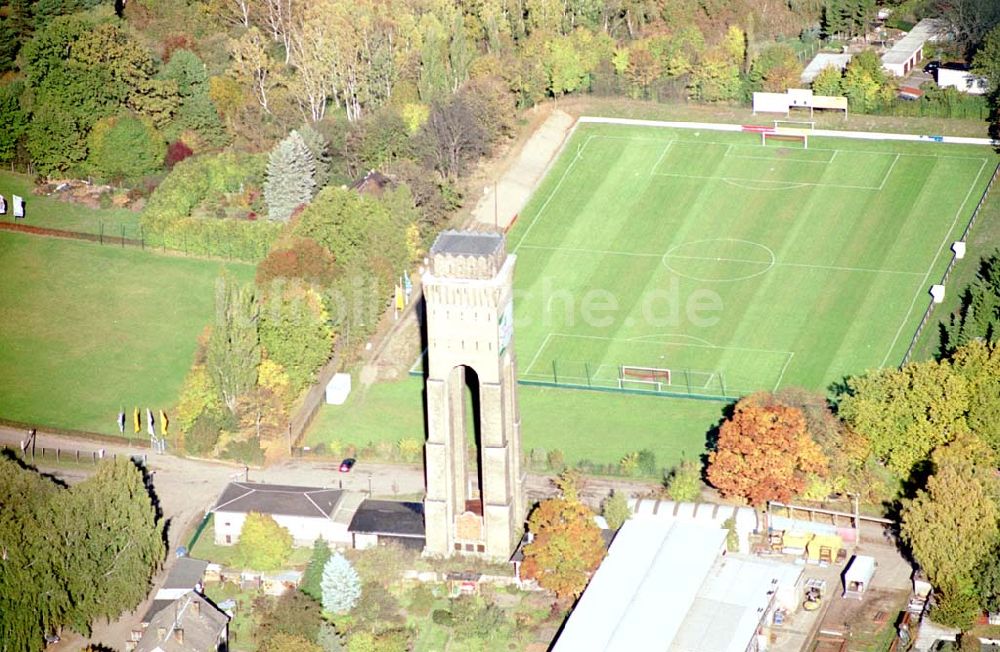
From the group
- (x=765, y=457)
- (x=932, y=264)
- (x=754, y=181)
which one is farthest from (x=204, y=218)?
(x=765, y=457)

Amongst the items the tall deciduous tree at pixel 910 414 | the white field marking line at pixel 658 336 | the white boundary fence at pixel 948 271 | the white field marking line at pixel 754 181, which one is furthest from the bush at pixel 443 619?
the white field marking line at pixel 754 181

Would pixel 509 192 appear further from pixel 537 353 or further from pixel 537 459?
pixel 537 459

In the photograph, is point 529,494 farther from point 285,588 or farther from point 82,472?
point 82,472

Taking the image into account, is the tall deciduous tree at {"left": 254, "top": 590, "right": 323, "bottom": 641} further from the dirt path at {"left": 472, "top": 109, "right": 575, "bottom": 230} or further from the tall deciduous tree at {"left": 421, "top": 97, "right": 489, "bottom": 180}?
the tall deciduous tree at {"left": 421, "top": 97, "right": 489, "bottom": 180}

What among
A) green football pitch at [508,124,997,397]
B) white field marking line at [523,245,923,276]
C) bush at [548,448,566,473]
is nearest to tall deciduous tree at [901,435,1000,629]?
bush at [548,448,566,473]

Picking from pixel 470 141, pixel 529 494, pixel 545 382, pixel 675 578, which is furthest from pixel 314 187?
pixel 675 578

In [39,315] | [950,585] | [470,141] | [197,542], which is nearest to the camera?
[950,585]

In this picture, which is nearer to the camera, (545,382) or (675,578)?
(675,578)
